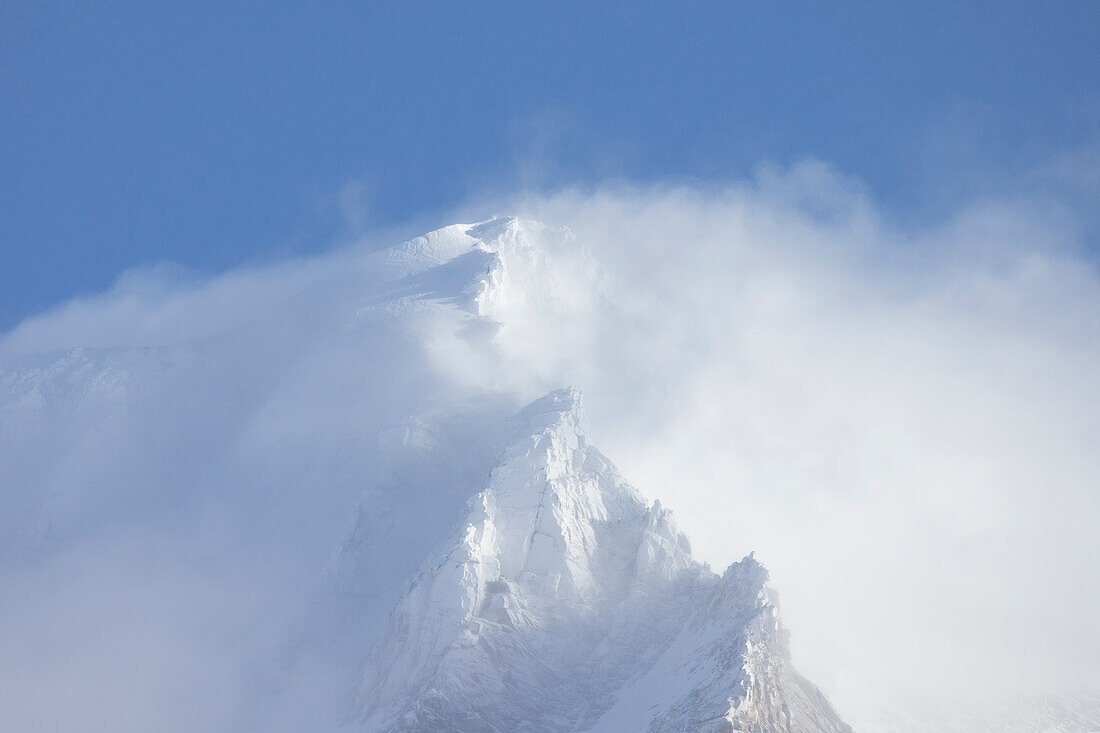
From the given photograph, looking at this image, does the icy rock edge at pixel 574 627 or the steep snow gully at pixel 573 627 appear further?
the steep snow gully at pixel 573 627

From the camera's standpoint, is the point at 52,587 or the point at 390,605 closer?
the point at 390,605

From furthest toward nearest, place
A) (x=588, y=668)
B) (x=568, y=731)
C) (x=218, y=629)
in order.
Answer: (x=218, y=629) < (x=588, y=668) < (x=568, y=731)

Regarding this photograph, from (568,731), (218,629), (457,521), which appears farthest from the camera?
(218,629)

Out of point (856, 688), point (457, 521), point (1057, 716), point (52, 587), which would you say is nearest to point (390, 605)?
point (457, 521)

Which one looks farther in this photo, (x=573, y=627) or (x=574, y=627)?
(x=574, y=627)

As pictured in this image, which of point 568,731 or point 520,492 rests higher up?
point 520,492

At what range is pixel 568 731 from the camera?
147 m

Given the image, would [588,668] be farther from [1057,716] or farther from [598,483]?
[1057,716]

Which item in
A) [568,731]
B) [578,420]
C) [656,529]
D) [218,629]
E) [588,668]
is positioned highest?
[578,420]

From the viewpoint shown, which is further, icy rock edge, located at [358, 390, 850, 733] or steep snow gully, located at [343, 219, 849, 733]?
steep snow gully, located at [343, 219, 849, 733]

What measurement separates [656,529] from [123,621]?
82671 mm

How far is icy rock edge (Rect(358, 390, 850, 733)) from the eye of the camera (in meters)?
142

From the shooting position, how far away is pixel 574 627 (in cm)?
16275

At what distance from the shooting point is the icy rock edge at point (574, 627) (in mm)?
141625
